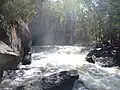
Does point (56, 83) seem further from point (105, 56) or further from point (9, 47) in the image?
point (105, 56)

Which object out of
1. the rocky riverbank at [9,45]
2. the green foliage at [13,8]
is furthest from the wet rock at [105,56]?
the green foliage at [13,8]

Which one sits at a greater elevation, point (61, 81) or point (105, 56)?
point (61, 81)

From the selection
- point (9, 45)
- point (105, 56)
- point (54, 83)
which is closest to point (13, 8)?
point (9, 45)

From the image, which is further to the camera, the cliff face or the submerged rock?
the submerged rock

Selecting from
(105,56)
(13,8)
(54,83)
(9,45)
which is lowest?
(105,56)

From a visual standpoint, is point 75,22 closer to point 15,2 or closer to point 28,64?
point 28,64

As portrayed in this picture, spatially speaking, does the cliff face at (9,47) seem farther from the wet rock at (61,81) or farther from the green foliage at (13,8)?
the wet rock at (61,81)

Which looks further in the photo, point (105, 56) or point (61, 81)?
point (105, 56)

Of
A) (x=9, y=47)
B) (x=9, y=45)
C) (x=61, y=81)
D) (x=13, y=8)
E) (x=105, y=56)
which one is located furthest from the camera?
(x=105, y=56)

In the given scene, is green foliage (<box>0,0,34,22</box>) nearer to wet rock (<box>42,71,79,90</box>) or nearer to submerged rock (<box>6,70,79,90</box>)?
submerged rock (<box>6,70,79,90</box>)

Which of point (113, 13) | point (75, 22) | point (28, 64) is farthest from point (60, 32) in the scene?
point (113, 13)

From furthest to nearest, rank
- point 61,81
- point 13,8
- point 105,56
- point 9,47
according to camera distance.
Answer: point 105,56 < point 13,8 < point 61,81 < point 9,47

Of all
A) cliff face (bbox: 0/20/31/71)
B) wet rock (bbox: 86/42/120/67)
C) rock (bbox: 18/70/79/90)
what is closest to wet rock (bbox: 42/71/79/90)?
rock (bbox: 18/70/79/90)

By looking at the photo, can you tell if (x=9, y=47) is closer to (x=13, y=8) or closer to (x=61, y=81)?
(x=13, y=8)
